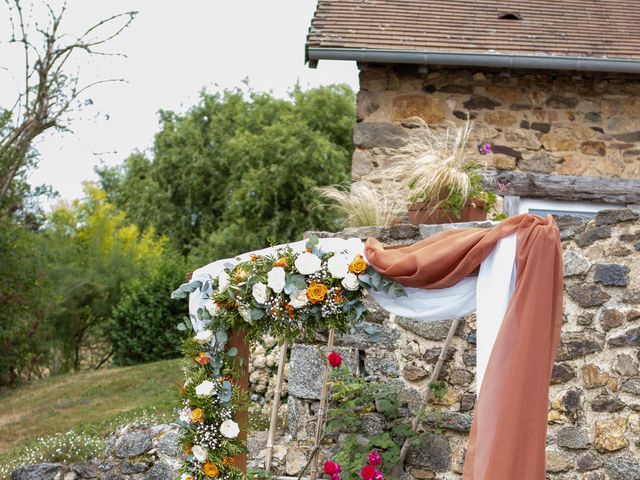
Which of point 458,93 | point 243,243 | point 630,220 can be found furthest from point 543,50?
point 243,243

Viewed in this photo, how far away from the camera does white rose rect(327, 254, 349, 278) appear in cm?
525

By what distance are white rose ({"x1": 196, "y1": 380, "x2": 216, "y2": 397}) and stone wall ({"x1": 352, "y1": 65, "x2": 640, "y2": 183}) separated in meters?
3.77

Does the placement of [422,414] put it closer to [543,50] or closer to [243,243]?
[543,50]

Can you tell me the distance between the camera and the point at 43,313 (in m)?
12.3

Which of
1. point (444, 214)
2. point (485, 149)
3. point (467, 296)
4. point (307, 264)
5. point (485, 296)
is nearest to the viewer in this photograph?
point (485, 296)

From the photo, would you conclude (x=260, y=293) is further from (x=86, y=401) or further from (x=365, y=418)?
(x=86, y=401)

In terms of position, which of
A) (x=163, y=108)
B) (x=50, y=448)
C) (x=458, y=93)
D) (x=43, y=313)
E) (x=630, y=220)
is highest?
(x=163, y=108)

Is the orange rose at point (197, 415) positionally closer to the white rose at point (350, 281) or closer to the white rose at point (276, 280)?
the white rose at point (276, 280)

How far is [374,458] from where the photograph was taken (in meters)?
6.14

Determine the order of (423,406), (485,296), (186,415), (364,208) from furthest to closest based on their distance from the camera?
(364,208) < (423,406) < (186,415) < (485,296)

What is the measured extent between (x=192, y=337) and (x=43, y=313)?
7.31m

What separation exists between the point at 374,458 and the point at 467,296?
4.92 feet

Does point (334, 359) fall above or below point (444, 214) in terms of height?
below

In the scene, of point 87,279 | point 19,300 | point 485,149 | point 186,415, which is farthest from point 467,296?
point 87,279
